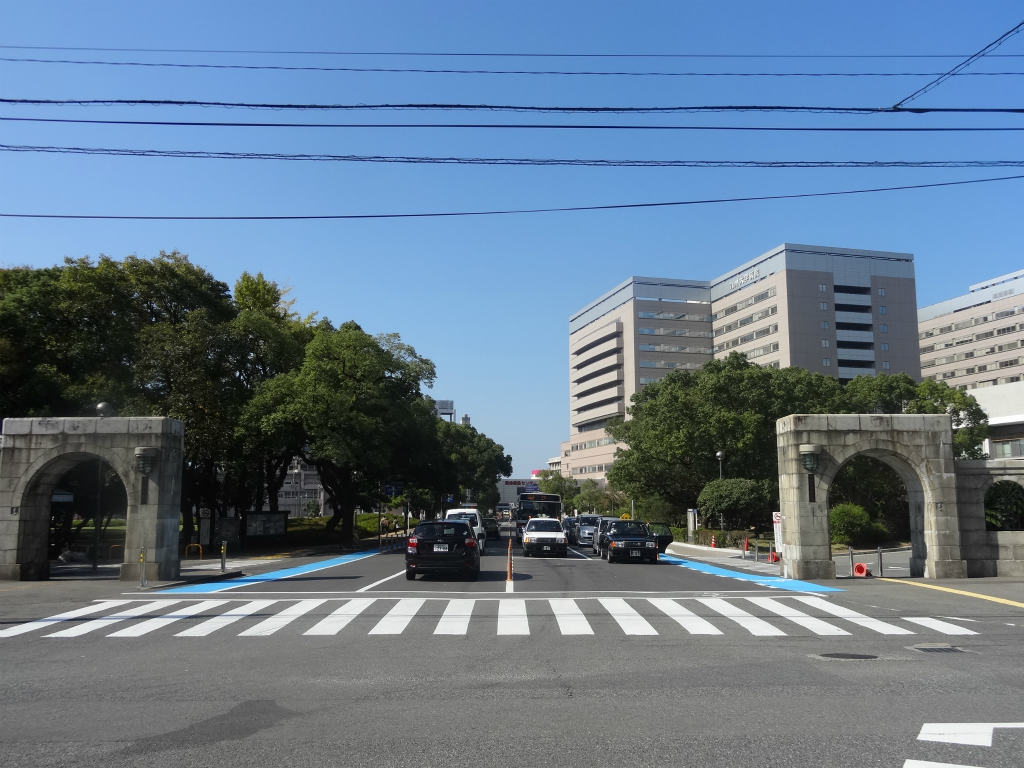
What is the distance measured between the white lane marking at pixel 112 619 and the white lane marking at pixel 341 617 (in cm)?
363

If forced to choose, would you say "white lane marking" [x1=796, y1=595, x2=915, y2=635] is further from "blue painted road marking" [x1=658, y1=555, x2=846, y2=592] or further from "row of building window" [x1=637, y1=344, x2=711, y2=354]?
"row of building window" [x1=637, y1=344, x2=711, y2=354]

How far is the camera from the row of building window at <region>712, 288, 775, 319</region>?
4089 inches

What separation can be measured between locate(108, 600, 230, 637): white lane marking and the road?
96 mm

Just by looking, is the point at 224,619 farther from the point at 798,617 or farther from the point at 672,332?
the point at 672,332

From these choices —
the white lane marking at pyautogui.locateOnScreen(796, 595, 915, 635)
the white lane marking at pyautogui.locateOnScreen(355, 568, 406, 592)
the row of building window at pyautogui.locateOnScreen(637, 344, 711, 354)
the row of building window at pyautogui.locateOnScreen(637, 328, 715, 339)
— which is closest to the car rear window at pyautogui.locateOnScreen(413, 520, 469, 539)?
the white lane marking at pyautogui.locateOnScreen(355, 568, 406, 592)

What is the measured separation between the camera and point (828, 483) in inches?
858

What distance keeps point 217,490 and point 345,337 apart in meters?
11.1

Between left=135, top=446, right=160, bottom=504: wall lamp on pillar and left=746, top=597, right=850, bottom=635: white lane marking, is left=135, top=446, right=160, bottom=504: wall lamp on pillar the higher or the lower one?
the higher one

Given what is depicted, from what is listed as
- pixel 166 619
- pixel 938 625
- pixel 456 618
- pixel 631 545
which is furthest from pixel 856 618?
pixel 631 545

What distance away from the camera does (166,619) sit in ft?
45.4

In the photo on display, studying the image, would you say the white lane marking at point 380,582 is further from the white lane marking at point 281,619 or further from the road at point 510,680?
the white lane marking at point 281,619

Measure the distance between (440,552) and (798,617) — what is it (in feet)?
32.5

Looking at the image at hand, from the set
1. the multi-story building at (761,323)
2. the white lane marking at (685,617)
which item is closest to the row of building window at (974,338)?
the multi-story building at (761,323)

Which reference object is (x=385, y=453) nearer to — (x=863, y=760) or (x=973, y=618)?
(x=973, y=618)
